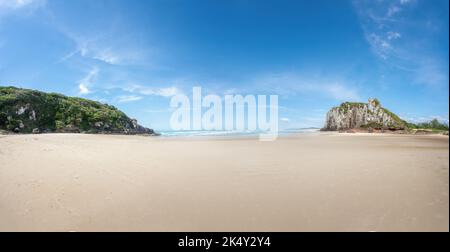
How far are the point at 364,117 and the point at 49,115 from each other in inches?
2204

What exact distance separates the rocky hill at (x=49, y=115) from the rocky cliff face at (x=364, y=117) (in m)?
47.4

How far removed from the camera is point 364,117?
48344 millimetres

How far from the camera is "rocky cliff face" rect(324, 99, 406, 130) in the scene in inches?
1772

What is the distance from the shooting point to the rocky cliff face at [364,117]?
148ft

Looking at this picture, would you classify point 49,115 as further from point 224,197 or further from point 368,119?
point 368,119

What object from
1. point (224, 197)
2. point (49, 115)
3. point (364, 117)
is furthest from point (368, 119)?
point (49, 115)

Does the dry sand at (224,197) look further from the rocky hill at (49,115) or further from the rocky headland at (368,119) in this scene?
the rocky headland at (368,119)

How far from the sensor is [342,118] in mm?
55219

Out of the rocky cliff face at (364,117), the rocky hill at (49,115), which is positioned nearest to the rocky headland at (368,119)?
the rocky cliff face at (364,117)

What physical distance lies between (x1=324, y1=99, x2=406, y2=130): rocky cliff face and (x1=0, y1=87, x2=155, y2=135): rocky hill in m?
47.4

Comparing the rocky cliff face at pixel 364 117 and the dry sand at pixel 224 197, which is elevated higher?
the rocky cliff face at pixel 364 117
